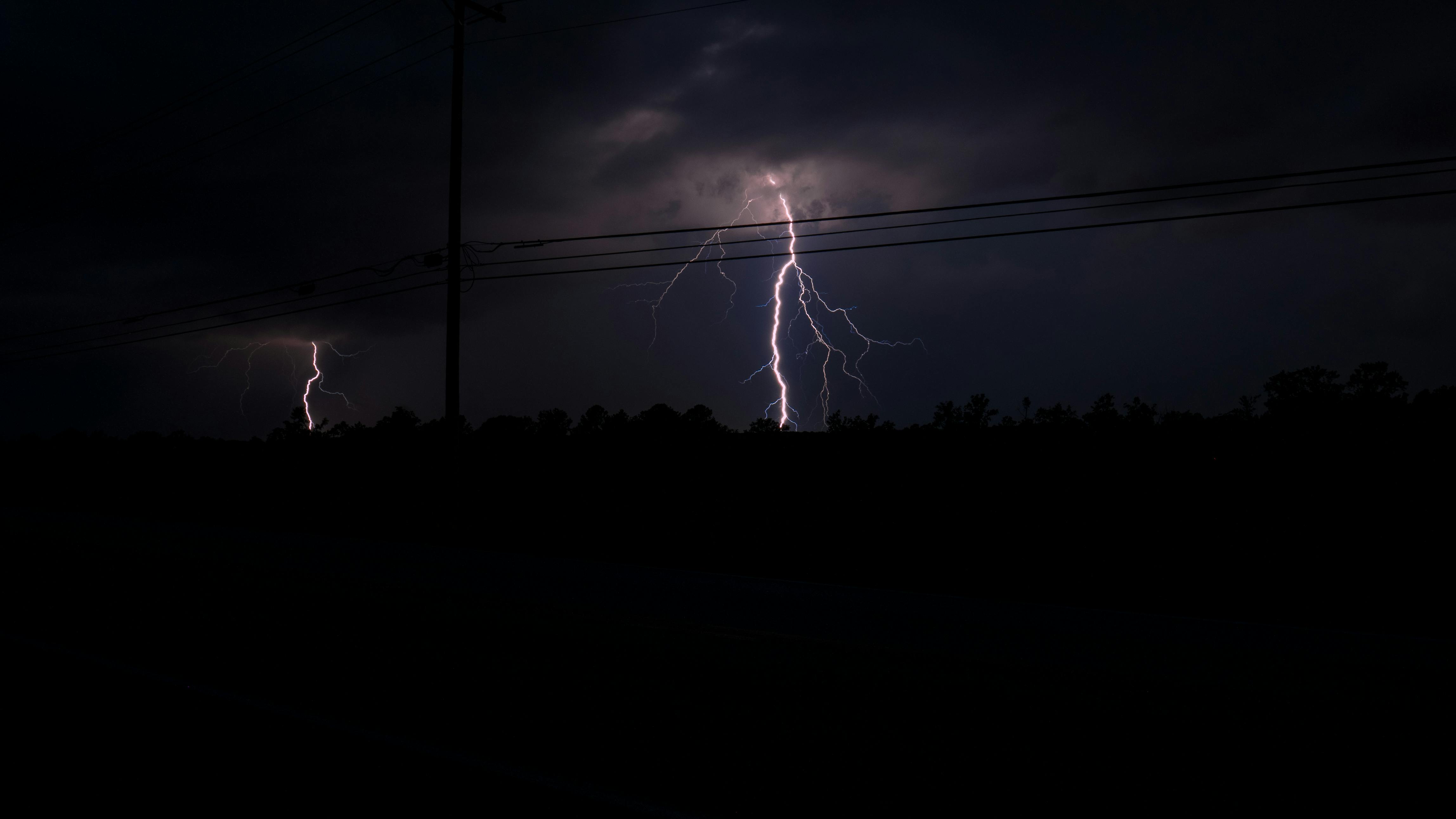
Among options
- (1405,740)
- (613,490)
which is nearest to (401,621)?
(1405,740)

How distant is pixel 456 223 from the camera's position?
19047 millimetres

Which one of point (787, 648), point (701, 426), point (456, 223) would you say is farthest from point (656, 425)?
point (787, 648)

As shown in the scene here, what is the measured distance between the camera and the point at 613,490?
2711cm

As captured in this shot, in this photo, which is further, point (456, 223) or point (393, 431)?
point (393, 431)

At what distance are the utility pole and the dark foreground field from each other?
6.08 ft

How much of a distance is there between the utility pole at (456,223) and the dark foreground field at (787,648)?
185cm

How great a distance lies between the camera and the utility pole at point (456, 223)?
1836 centimetres

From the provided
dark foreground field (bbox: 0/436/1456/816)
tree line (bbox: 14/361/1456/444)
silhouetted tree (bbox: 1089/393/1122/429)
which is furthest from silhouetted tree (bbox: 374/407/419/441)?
silhouetted tree (bbox: 1089/393/1122/429)

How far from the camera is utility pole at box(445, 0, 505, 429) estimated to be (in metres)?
18.4

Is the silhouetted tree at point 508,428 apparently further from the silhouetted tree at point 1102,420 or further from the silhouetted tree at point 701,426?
the silhouetted tree at point 1102,420

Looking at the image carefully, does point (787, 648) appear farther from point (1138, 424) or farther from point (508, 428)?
point (508, 428)

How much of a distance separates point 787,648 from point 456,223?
14.1m

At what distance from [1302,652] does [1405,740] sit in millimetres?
3250

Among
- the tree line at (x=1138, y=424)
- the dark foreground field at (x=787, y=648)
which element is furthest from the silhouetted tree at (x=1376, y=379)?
the dark foreground field at (x=787, y=648)
